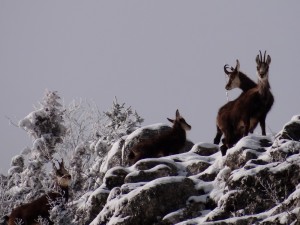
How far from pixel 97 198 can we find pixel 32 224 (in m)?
3.29

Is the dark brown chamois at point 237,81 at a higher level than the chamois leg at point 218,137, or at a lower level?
higher

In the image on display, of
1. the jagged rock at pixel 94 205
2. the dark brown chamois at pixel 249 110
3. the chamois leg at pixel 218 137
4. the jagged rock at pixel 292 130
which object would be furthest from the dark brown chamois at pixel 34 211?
the jagged rock at pixel 292 130

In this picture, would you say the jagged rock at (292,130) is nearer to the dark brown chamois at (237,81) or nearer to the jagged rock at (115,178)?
the dark brown chamois at (237,81)

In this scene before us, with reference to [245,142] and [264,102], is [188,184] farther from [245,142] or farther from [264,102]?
[264,102]

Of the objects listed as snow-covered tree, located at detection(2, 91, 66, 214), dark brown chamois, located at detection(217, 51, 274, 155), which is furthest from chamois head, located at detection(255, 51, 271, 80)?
snow-covered tree, located at detection(2, 91, 66, 214)

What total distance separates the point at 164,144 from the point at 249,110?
3.86 metres

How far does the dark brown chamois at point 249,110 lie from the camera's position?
43.1 feet

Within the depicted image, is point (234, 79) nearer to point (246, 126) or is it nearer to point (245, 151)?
point (246, 126)

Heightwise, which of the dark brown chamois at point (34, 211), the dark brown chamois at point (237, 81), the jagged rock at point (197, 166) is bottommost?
the dark brown chamois at point (34, 211)

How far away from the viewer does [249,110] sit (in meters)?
13.1

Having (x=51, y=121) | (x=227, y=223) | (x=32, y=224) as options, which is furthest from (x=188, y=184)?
(x=51, y=121)

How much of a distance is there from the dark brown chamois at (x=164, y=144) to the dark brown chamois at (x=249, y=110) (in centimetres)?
278

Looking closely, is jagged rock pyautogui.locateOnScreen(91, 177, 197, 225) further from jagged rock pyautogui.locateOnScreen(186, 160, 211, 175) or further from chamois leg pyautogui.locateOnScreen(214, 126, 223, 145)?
chamois leg pyautogui.locateOnScreen(214, 126, 223, 145)

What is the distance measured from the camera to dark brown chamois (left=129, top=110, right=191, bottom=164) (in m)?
16.1
